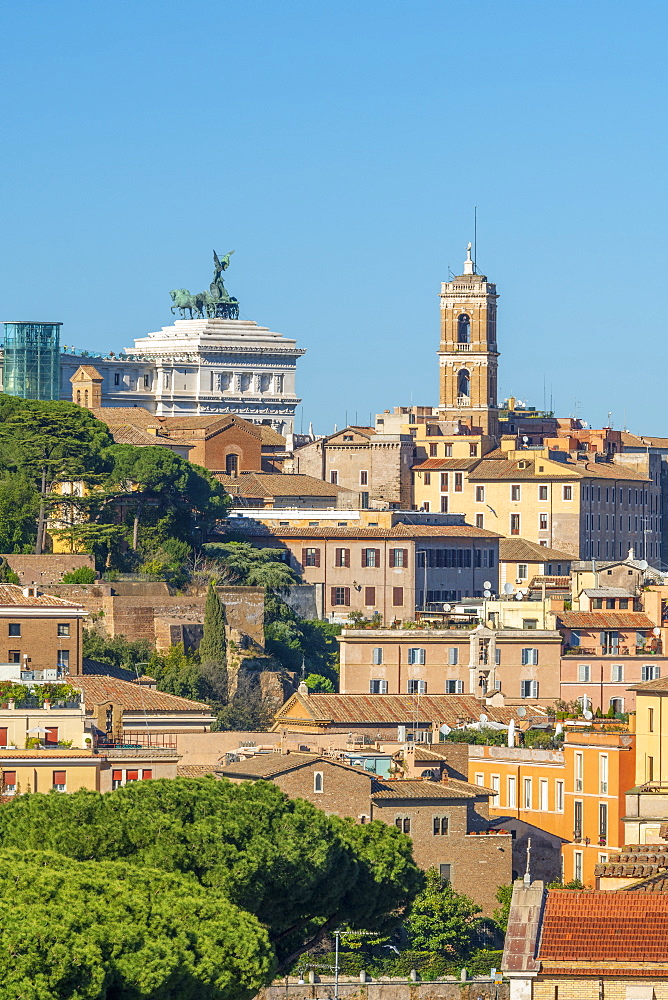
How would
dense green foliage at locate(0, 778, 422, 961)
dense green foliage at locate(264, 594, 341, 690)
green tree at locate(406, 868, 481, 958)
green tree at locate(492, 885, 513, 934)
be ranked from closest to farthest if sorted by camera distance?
dense green foliage at locate(0, 778, 422, 961)
green tree at locate(406, 868, 481, 958)
green tree at locate(492, 885, 513, 934)
dense green foliage at locate(264, 594, 341, 690)

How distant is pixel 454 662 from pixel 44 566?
11395mm

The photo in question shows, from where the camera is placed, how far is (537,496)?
119m

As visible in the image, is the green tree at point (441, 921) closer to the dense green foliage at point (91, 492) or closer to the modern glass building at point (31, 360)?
the dense green foliage at point (91, 492)

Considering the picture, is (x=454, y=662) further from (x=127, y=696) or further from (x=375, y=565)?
(x=375, y=565)

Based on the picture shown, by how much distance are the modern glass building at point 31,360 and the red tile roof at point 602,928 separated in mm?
100048

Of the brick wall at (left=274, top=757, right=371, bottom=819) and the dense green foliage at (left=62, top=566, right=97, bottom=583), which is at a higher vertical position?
the dense green foliage at (left=62, top=566, right=97, bottom=583)

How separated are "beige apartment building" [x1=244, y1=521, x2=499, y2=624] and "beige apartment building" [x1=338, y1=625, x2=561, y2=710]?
Answer: 13309mm

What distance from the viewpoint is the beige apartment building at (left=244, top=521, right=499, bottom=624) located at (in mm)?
99375

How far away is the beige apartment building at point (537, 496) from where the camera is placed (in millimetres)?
118750

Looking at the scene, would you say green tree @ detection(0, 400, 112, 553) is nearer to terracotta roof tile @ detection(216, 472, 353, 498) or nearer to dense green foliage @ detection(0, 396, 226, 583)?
dense green foliage @ detection(0, 396, 226, 583)

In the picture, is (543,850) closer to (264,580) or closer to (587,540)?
(264,580)

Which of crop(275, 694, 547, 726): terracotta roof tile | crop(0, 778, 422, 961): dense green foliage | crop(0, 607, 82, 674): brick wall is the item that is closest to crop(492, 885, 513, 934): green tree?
crop(0, 778, 422, 961): dense green foliage

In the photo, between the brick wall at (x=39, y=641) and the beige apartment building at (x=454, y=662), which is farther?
the beige apartment building at (x=454, y=662)

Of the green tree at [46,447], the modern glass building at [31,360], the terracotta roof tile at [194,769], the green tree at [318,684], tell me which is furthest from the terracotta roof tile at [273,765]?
the modern glass building at [31,360]
